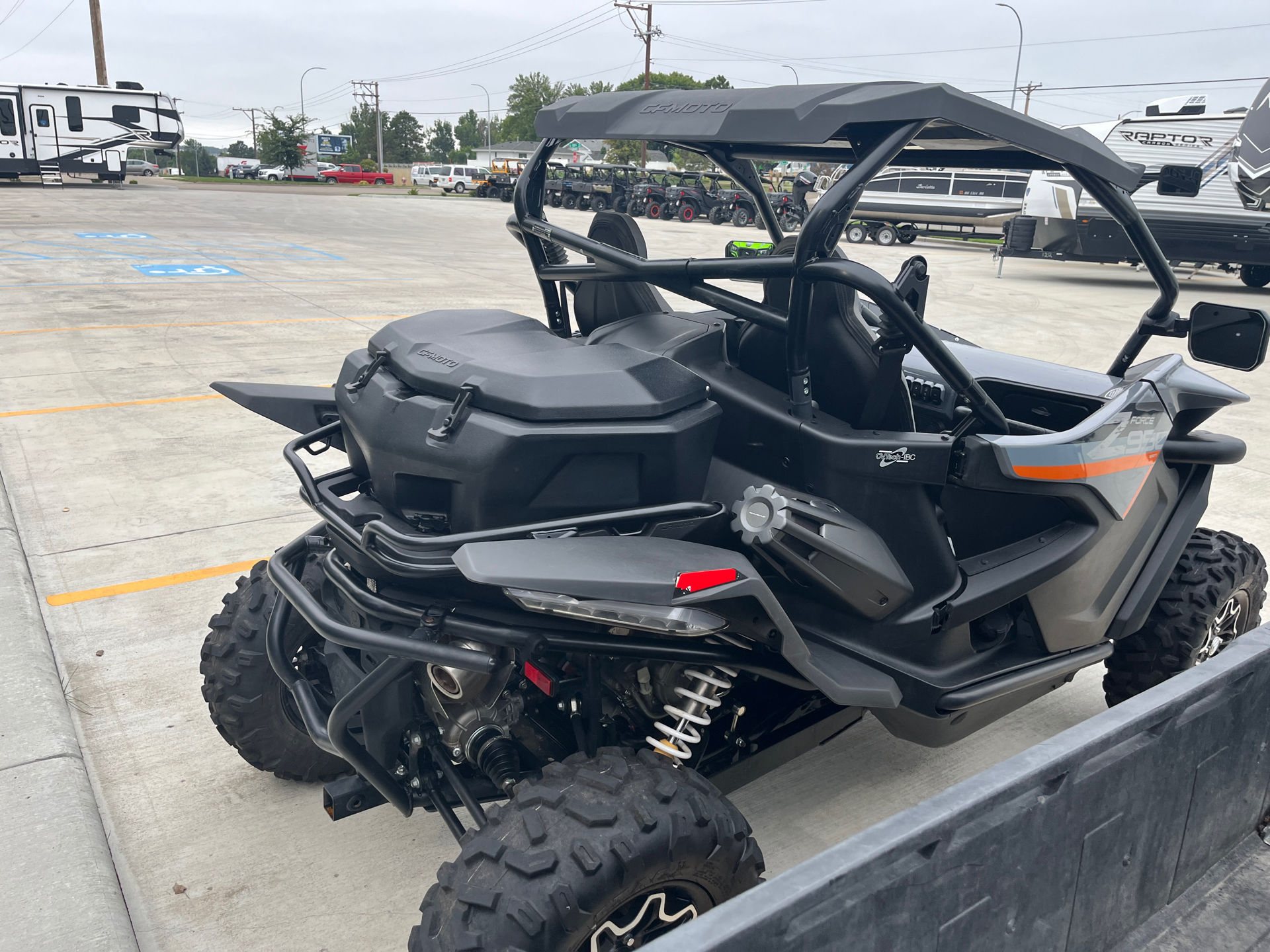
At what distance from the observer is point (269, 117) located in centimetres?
7031

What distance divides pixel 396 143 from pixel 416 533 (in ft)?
353

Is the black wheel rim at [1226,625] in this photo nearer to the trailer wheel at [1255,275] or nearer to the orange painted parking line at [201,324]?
the orange painted parking line at [201,324]

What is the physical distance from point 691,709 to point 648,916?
0.47m

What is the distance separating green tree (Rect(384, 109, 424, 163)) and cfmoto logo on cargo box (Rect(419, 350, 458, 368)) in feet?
349

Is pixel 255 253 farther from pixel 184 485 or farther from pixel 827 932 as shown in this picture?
pixel 827 932

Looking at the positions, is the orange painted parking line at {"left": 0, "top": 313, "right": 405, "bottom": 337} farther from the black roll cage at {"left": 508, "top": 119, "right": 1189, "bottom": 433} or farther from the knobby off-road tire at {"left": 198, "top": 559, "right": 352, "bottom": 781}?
the knobby off-road tire at {"left": 198, "top": 559, "right": 352, "bottom": 781}

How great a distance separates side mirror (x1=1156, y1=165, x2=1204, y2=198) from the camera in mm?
2822

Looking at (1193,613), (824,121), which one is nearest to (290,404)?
(824,121)

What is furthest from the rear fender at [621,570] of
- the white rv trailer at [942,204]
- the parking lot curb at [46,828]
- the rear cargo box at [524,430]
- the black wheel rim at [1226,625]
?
the white rv trailer at [942,204]

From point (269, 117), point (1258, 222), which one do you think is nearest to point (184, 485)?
point (1258, 222)

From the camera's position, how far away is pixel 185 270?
13984 mm

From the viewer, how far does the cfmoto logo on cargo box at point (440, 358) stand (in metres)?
2.30

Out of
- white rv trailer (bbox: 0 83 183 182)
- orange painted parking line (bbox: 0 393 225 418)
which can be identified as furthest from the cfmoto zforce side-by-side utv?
white rv trailer (bbox: 0 83 183 182)

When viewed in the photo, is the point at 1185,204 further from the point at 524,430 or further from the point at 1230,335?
the point at 524,430
